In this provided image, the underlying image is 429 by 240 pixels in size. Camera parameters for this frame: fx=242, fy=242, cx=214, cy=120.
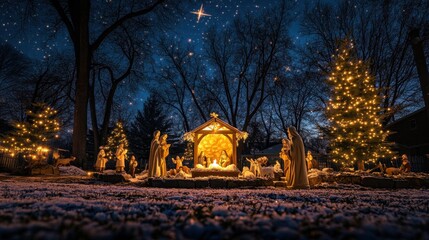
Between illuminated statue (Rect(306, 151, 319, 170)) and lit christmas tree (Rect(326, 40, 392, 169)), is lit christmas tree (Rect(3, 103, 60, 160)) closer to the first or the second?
illuminated statue (Rect(306, 151, 319, 170))

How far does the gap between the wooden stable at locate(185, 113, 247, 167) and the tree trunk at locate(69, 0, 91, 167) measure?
756 centimetres

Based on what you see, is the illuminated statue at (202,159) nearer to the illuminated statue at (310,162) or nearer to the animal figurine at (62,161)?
the illuminated statue at (310,162)

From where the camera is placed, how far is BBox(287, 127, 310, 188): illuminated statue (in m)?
9.24

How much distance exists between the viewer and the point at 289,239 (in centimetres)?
174

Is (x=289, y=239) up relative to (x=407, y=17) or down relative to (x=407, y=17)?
A: down

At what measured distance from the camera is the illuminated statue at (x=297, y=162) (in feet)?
30.3

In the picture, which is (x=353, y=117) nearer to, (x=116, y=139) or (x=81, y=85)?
(x=81, y=85)

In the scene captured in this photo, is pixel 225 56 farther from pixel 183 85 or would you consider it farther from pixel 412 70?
pixel 412 70

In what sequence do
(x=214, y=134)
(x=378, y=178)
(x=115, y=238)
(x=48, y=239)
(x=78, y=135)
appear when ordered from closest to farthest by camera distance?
(x=48, y=239), (x=115, y=238), (x=378, y=178), (x=78, y=135), (x=214, y=134)

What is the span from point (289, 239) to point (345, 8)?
94.8 feet

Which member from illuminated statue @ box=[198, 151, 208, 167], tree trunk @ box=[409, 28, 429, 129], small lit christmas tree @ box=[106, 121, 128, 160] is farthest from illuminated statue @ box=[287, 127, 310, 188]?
small lit christmas tree @ box=[106, 121, 128, 160]

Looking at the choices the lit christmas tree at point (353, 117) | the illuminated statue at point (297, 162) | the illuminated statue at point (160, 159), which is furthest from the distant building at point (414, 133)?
the illuminated statue at point (160, 159)

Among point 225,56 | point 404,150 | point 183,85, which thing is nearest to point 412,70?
point 404,150

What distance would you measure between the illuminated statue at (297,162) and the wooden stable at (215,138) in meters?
9.05
